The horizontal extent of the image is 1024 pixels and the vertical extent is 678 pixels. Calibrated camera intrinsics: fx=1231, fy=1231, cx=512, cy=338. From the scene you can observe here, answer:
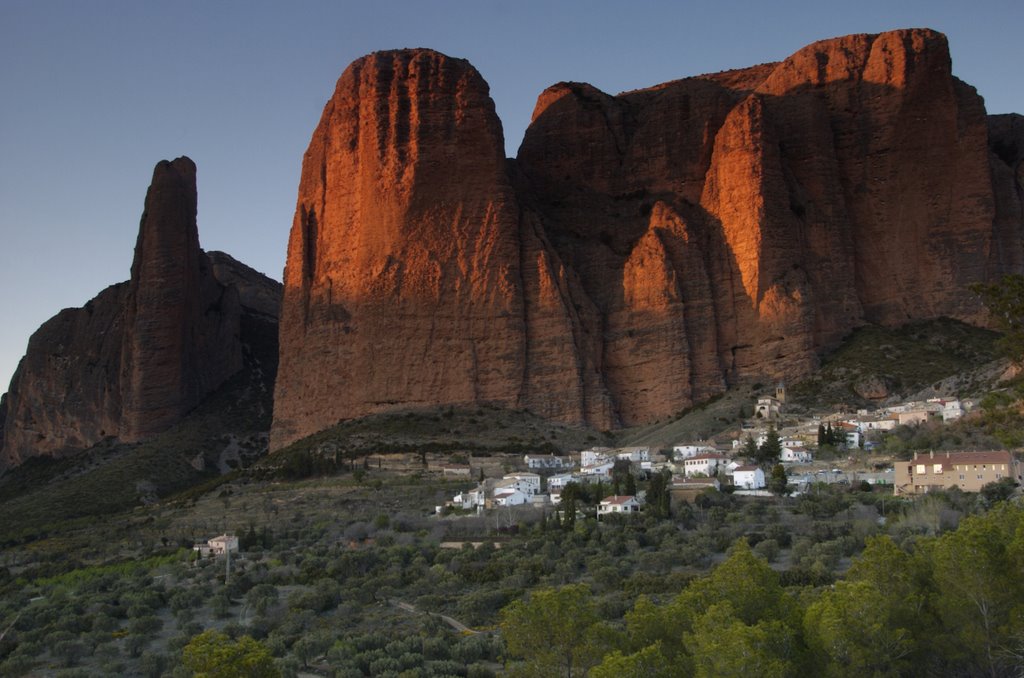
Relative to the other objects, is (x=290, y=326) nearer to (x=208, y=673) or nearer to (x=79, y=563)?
(x=79, y=563)

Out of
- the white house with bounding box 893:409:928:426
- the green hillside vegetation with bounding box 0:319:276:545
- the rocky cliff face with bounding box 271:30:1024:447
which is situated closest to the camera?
the white house with bounding box 893:409:928:426

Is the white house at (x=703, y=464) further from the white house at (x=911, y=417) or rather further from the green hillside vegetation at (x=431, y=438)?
the green hillside vegetation at (x=431, y=438)

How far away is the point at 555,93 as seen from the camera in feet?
291

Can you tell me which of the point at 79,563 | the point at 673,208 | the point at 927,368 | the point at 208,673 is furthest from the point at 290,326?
the point at 208,673

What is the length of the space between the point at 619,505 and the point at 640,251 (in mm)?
34014

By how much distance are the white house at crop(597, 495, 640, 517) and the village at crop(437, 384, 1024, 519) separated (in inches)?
1.5

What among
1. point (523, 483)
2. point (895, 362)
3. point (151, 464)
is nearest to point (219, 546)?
point (523, 483)

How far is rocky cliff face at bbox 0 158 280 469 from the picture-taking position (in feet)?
292

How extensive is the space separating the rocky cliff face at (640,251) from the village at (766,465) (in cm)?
932

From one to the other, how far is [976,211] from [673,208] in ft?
60.5

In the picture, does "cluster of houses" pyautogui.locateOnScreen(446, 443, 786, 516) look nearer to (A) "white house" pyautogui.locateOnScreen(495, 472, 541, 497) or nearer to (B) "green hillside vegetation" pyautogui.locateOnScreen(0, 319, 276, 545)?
(A) "white house" pyautogui.locateOnScreen(495, 472, 541, 497)

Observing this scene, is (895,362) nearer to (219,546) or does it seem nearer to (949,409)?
(949,409)

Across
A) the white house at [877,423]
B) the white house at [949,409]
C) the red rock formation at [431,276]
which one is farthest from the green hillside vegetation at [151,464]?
the white house at [949,409]

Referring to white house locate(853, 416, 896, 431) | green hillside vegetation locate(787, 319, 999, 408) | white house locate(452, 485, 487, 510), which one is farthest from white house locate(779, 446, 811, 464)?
white house locate(452, 485, 487, 510)
